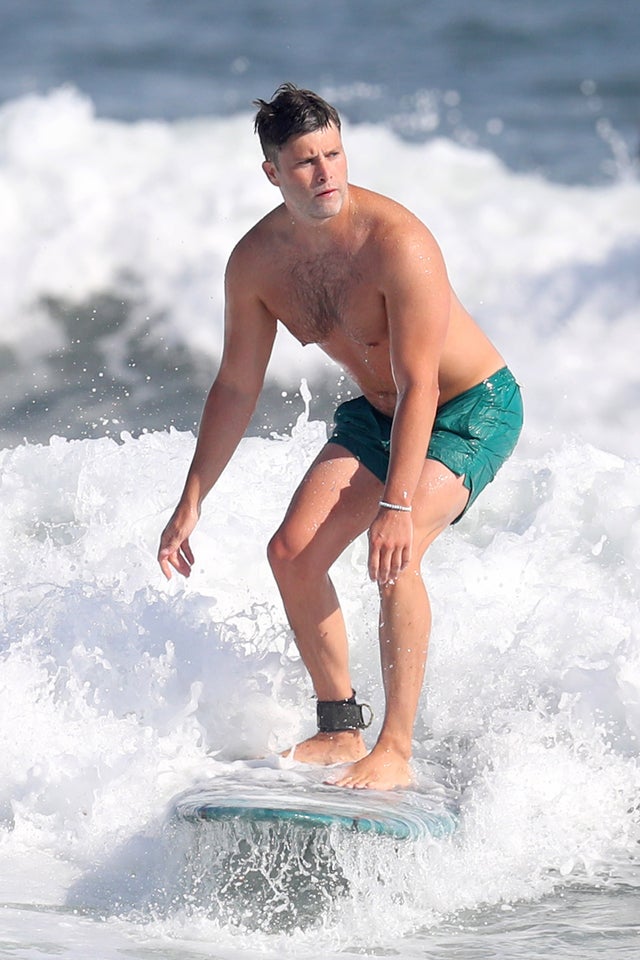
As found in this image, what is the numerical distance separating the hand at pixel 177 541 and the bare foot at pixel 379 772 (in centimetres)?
77

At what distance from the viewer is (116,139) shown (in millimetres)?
13398

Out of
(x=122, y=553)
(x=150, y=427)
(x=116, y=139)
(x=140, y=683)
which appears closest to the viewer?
(x=140, y=683)

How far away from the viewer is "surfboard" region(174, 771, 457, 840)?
11.4 ft

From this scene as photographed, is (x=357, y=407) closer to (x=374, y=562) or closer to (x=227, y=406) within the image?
(x=227, y=406)

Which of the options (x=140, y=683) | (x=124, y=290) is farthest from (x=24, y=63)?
(x=140, y=683)

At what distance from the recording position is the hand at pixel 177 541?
416 cm

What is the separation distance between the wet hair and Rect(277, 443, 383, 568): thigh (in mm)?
928

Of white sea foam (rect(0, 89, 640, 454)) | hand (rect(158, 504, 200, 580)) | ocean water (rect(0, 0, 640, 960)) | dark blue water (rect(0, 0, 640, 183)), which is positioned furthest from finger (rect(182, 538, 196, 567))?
dark blue water (rect(0, 0, 640, 183))

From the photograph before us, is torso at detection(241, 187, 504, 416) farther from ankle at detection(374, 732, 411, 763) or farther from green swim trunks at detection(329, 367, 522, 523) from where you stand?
ankle at detection(374, 732, 411, 763)

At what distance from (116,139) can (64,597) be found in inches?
363

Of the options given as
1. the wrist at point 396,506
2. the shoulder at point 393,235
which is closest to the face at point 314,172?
the shoulder at point 393,235

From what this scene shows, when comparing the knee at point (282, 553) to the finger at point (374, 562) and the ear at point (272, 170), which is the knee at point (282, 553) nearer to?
the finger at point (374, 562)

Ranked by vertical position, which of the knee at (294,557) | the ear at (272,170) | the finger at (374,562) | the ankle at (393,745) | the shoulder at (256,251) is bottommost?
the ankle at (393,745)

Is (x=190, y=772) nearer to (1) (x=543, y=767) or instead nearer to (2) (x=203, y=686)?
(2) (x=203, y=686)
